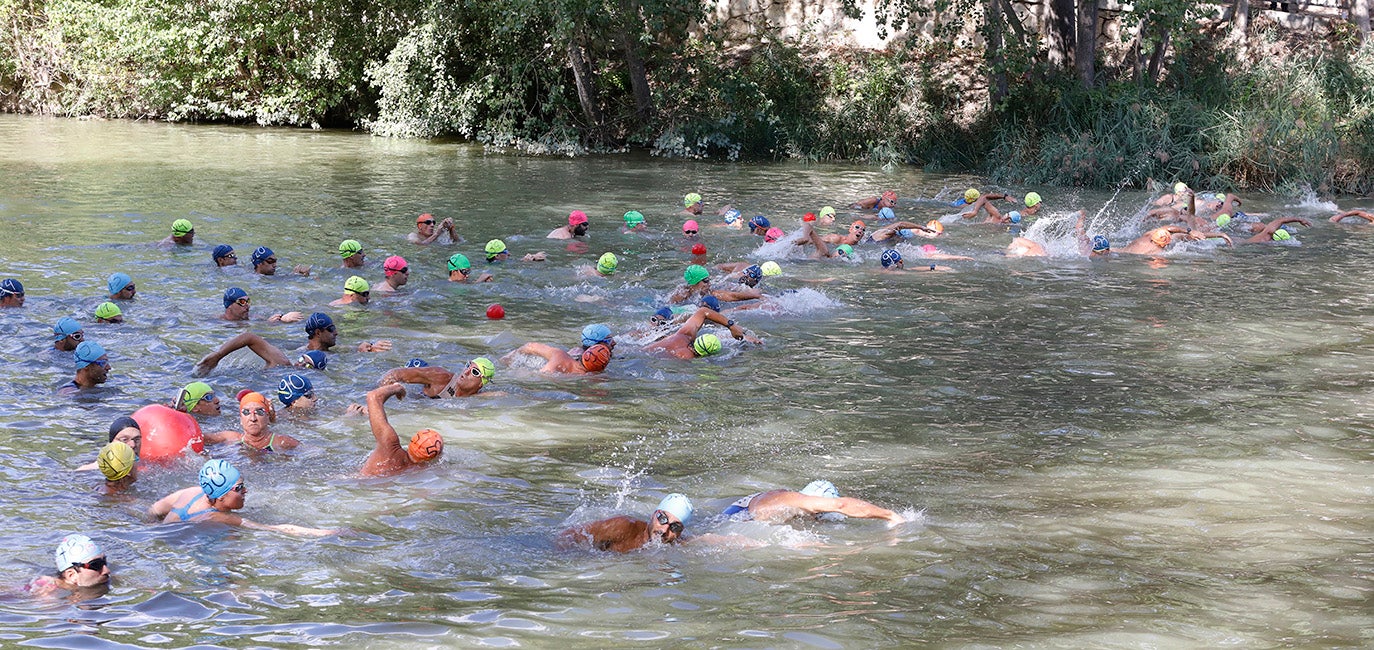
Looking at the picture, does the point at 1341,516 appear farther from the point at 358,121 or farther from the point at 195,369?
the point at 358,121

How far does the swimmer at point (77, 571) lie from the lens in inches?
255

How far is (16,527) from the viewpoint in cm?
749

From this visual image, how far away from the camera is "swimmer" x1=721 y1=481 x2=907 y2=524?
298 inches

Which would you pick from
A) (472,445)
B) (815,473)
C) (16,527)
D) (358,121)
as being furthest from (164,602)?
(358,121)

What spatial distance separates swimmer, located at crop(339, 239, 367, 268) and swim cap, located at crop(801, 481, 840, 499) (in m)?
8.98

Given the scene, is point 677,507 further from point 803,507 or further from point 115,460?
point 115,460

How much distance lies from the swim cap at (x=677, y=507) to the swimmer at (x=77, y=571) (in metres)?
3.05

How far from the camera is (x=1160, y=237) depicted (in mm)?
17312

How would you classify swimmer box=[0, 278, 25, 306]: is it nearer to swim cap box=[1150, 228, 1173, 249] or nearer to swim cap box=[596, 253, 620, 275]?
swim cap box=[596, 253, 620, 275]

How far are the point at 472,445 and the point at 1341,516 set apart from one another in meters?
5.81

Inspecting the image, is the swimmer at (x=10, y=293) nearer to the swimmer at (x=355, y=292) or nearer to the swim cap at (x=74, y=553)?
the swimmer at (x=355, y=292)

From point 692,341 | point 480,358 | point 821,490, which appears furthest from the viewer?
point 692,341

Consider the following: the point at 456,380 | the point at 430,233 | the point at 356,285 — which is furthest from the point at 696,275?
the point at 430,233

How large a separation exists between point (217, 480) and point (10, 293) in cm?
689
